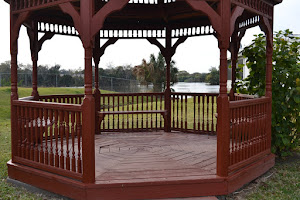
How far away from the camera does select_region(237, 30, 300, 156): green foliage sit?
19.6ft

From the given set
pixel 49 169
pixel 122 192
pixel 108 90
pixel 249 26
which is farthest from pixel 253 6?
pixel 108 90

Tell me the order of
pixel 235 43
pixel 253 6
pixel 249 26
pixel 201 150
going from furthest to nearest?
pixel 235 43 → pixel 249 26 → pixel 201 150 → pixel 253 6

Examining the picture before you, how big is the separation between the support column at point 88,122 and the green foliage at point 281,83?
3633mm

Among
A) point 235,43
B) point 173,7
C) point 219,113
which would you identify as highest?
point 173,7

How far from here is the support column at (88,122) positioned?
12.6 feet

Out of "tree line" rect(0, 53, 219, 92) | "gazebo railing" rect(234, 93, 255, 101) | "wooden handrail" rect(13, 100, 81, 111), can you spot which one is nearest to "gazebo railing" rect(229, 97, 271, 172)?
"gazebo railing" rect(234, 93, 255, 101)

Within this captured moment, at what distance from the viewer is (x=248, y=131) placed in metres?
4.91

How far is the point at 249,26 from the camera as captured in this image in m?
6.30

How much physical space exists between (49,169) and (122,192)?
118cm

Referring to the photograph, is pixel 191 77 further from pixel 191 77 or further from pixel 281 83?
pixel 281 83

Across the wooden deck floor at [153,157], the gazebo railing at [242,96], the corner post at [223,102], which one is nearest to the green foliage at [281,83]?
the gazebo railing at [242,96]

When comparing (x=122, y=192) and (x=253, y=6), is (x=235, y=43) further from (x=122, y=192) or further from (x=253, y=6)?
(x=122, y=192)

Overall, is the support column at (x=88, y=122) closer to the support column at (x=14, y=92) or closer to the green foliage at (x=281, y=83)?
the support column at (x=14, y=92)

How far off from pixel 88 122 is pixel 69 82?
2374cm
